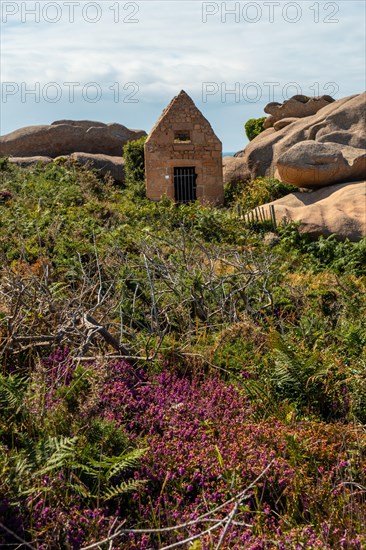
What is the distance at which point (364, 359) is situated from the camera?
6.37 meters

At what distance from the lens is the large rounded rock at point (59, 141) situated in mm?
27578

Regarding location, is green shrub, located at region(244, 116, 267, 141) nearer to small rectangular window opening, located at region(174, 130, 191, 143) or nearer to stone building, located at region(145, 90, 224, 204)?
small rectangular window opening, located at region(174, 130, 191, 143)

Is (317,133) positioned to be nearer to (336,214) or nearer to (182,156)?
(182,156)

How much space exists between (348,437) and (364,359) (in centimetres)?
147

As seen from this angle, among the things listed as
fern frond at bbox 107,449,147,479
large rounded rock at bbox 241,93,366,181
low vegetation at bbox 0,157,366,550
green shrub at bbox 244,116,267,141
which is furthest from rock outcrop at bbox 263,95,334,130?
fern frond at bbox 107,449,147,479

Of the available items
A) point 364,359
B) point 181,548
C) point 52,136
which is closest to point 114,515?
point 181,548

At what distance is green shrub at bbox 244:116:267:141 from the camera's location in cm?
2941

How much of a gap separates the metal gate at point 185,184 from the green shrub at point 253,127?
31.5 feet

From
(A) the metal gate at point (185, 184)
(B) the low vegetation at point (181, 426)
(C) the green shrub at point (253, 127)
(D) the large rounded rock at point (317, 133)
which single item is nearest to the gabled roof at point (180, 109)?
(A) the metal gate at point (185, 184)

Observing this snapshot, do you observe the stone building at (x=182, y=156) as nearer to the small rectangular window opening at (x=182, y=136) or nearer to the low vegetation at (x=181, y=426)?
the small rectangular window opening at (x=182, y=136)

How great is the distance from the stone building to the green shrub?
9157 mm

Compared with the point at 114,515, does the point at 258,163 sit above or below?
above

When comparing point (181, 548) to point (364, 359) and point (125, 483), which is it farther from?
point (364, 359)

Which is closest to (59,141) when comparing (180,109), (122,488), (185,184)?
(180,109)
